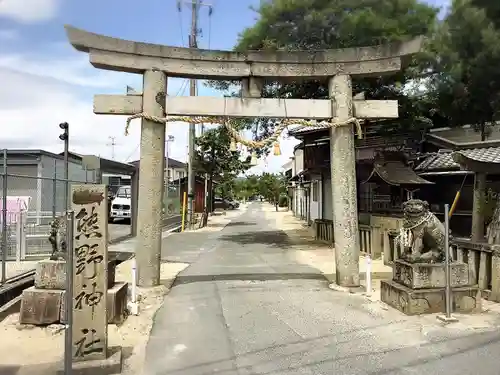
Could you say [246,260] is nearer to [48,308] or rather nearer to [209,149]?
[48,308]

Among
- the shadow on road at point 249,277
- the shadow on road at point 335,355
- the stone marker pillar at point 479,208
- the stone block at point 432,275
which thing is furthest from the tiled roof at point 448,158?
the shadow on road at point 335,355

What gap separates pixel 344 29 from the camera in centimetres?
1427

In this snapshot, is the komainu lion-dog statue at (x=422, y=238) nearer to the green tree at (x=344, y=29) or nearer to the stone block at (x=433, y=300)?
the stone block at (x=433, y=300)

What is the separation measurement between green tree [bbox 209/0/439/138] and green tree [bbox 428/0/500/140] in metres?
0.76

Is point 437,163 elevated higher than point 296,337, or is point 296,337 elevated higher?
point 437,163

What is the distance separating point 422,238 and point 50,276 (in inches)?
233

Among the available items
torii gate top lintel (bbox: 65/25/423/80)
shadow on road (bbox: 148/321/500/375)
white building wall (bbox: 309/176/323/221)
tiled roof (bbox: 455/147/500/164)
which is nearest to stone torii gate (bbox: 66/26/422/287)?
torii gate top lintel (bbox: 65/25/423/80)

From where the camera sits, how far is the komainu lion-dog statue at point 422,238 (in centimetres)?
741

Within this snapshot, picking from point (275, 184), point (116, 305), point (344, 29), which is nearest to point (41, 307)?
point (116, 305)

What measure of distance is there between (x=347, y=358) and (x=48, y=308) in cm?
426

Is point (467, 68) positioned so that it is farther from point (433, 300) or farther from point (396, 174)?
point (433, 300)

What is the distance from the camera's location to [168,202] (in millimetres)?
27438

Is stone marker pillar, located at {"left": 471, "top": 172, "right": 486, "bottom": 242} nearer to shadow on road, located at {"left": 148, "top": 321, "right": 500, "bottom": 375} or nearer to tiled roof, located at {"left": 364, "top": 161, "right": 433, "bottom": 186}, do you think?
tiled roof, located at {"left": 364, "top": 161, "right": 433, "bottom": 186}

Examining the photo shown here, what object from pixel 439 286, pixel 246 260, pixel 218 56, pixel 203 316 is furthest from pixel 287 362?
pixel 246 260
